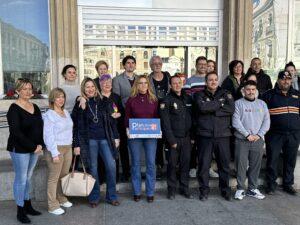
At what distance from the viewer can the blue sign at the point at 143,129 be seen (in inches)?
180

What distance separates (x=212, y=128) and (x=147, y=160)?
38.9 inches

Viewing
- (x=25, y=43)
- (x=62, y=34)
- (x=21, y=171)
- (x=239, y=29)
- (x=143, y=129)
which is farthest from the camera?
(x=239, y=29)

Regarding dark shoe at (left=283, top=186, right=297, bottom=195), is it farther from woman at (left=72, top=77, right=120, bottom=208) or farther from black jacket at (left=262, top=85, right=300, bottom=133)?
woman at (left=72, top=77, right=120, bottom=208)

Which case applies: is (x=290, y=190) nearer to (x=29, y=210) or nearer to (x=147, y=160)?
(x=147, y=160)

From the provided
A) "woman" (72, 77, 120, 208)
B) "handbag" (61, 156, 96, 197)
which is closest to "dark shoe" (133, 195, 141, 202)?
"woman" (72, 77, 120, 208)

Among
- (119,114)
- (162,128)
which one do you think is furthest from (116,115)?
(162,128)

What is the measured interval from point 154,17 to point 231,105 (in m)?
3.92

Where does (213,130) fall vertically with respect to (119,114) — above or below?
below

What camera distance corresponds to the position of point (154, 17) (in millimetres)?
7938

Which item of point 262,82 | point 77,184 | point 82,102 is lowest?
point 77,184

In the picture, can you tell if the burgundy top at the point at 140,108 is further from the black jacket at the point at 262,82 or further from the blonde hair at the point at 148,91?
the black jacket at the point at 262,82

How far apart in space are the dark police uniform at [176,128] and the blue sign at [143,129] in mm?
141

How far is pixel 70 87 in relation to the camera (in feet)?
15.8

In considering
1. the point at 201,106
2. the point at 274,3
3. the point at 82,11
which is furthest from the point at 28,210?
the point at 274,3
